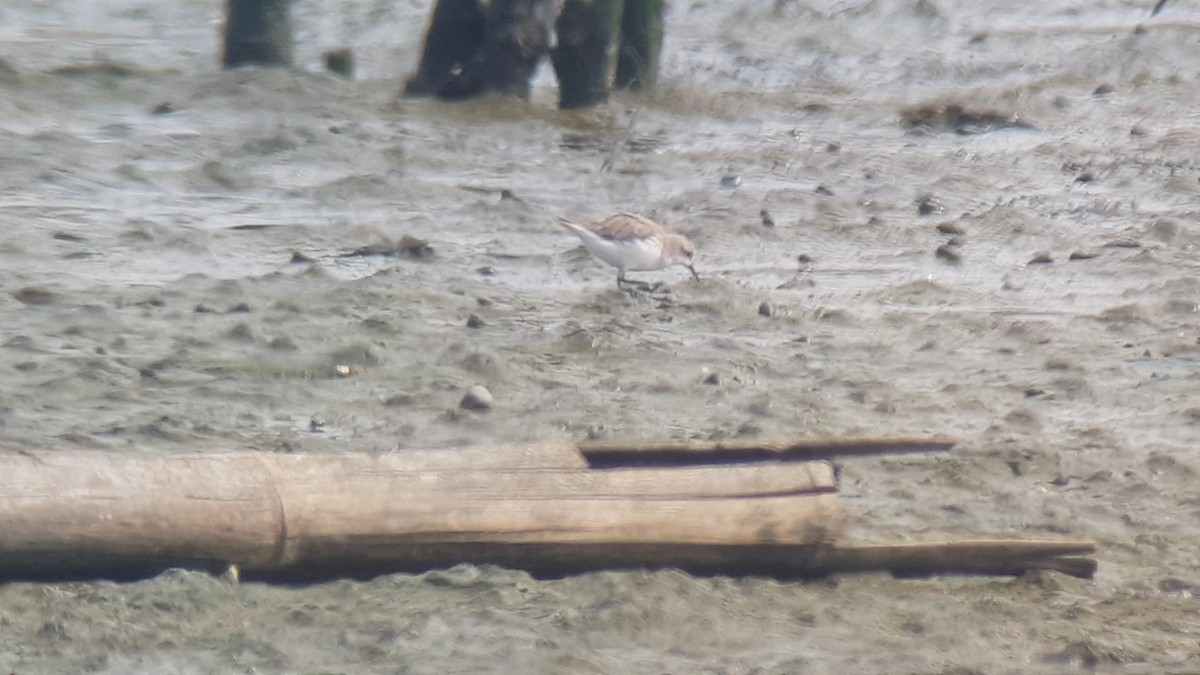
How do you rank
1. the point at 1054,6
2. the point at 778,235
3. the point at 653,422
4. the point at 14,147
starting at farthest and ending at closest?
the point at 1054,6 → the point at 14,147 → the point at 778,235 → the point at 653,422

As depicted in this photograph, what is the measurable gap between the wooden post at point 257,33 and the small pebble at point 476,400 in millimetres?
6897

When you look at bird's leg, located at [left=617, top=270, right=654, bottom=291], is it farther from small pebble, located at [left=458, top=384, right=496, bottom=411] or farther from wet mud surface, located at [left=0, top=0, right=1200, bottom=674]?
small pebble, located at [left=458, top=384, right=496, bottom=411]

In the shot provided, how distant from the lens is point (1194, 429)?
6.22 metres

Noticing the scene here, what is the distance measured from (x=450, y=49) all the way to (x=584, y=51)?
2.93ft

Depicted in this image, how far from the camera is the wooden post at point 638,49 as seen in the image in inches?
496

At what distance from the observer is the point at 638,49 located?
1267 centimetres

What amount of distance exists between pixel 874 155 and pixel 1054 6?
633 centimetres

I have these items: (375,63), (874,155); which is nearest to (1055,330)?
(874,155)

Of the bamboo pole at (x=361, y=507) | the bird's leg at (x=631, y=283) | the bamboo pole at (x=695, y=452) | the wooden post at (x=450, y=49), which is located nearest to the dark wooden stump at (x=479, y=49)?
the wooden post at (x=450, y=49)

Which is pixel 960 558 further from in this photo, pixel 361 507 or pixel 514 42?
pixel 514 42

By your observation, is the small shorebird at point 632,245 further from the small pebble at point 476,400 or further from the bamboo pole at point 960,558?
the bamboo pole at point 960,558

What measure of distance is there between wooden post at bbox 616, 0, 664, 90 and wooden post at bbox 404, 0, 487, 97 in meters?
A: 1.01

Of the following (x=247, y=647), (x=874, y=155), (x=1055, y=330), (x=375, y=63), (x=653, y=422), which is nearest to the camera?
(x=247, y=647)

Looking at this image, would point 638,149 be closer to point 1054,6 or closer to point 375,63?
point 375,63
